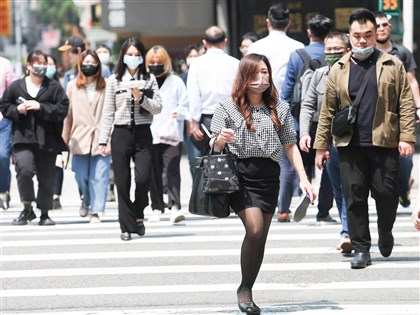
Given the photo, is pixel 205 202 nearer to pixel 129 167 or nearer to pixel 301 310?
pixel 301 310

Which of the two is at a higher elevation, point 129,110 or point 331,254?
point 129,110

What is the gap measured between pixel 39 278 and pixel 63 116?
3525 mm

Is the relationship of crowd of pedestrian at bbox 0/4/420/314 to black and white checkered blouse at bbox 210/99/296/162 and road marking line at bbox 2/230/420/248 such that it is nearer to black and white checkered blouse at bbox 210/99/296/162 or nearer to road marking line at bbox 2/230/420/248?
black and white checkered blouse at bbox 210/99/296/162

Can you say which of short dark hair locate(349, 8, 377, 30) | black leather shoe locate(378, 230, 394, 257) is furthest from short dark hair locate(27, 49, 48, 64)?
black leather shoe locate(378, 230, 394, 257)

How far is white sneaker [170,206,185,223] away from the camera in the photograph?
1362cm

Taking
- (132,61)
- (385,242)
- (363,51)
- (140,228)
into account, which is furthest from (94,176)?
(363,51)

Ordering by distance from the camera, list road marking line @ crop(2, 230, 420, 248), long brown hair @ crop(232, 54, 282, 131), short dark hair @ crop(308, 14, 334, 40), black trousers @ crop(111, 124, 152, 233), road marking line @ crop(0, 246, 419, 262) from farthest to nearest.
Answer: short dark hair @ crop(308, 14, 334, 40)
road marking line @ crop(2, 230, 420, 248)
black trousers @ crop(111, 124, 152, 233)
road marking line @ crop(0, 246, 419, 262)
long brown hair @ crop(232, 54, 282, 131)

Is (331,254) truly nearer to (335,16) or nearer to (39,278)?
(39,278)

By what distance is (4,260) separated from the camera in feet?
36.6

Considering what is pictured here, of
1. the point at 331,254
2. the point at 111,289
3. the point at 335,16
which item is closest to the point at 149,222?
the point at 331,254

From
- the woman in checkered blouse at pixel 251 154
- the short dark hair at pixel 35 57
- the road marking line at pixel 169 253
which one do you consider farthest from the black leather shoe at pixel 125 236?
the woman in checkered blouse at pixel 251 154

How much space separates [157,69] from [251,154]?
5659mm

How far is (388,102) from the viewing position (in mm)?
9523

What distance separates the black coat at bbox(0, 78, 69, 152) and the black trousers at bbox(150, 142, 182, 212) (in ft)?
3.76
